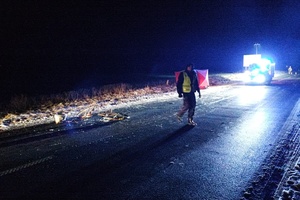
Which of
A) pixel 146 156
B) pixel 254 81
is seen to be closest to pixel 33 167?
pixel 146 156

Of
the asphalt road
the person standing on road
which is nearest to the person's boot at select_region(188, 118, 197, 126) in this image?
the person standing on road

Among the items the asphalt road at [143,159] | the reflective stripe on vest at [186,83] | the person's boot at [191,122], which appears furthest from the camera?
the person's boot at [191,122]

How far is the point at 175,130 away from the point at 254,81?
63.5ft

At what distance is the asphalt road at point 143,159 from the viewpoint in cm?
421

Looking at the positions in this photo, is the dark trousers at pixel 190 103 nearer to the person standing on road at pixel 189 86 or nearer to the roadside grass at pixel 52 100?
the person standing on road at pixel 189 86

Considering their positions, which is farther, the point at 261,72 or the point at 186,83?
the point at 261,72

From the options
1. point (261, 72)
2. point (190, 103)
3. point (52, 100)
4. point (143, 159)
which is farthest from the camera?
point (261, 72)

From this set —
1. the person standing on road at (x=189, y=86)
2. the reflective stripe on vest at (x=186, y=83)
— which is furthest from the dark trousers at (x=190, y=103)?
the reflective stripe on vest at (x=186, y=83)

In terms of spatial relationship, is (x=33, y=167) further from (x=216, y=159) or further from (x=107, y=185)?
(x=216, y=159)

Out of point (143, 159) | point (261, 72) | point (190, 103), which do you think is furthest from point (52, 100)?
point (261, 72)

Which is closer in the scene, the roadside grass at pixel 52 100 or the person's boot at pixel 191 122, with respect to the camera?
the person's boot at pixel 191 122

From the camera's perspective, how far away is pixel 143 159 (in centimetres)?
546

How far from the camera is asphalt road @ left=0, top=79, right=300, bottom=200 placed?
4211 millimetres

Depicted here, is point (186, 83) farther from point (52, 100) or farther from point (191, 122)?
point (52, 100)
